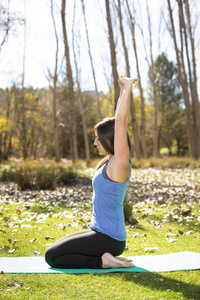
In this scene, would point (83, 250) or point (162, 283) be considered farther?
point (83, 250)

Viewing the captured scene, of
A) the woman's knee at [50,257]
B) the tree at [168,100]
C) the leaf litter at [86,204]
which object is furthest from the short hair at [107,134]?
the tree at [168,100]

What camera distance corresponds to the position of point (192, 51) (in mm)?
17094

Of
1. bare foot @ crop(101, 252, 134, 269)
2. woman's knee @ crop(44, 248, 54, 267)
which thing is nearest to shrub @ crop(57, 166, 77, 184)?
woman's knee @ crop(44, 248, 54, 267)

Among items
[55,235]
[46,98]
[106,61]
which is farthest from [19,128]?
[55,235]

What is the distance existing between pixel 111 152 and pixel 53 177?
21.6ft

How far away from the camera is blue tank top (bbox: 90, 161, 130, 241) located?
3041 mm

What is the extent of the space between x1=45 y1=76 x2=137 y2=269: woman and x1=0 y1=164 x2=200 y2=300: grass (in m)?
0.19

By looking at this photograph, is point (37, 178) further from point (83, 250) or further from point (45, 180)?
point (83, 250)

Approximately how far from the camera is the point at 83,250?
3.16 meters

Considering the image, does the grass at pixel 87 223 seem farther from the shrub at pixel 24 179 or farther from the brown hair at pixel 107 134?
the brown hair at pixel 107 134

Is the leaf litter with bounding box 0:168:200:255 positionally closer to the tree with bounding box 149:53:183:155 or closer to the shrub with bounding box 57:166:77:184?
the shrub with bounding box 57:166:77:184

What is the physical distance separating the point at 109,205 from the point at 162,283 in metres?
0.86

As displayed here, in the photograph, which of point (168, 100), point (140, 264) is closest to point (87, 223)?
point (140, 264)

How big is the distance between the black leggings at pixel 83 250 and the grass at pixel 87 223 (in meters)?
0.18
